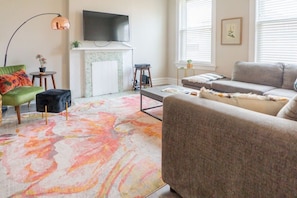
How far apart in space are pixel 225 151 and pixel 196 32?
506 cm

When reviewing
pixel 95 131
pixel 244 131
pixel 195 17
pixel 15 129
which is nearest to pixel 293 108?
pixel 244 131

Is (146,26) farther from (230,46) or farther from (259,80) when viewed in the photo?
(259,80)

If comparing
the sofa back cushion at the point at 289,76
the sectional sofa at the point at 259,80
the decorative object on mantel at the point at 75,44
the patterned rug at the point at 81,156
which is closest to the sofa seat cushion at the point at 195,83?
the sectional sofa at the point at 259,80

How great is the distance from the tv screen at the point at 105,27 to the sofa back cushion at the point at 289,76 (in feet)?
11.4

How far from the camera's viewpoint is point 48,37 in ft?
15.8

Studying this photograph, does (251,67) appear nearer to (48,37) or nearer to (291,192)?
(291,192)

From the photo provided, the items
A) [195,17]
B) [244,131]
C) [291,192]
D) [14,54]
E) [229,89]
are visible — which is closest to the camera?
[291,192]

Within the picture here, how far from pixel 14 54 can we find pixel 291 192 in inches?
189

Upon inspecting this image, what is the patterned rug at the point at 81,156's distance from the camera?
1.95 metres

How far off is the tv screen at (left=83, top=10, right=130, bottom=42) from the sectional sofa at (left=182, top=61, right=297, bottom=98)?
2.07 meters

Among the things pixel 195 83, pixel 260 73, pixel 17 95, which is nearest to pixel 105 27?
pixel 195 83

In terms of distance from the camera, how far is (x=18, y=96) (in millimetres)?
3449

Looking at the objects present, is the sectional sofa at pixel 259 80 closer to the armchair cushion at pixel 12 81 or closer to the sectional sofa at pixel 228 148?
the sectional sofa at pixel 228 148

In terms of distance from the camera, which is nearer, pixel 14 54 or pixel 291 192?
pixel 291 192
